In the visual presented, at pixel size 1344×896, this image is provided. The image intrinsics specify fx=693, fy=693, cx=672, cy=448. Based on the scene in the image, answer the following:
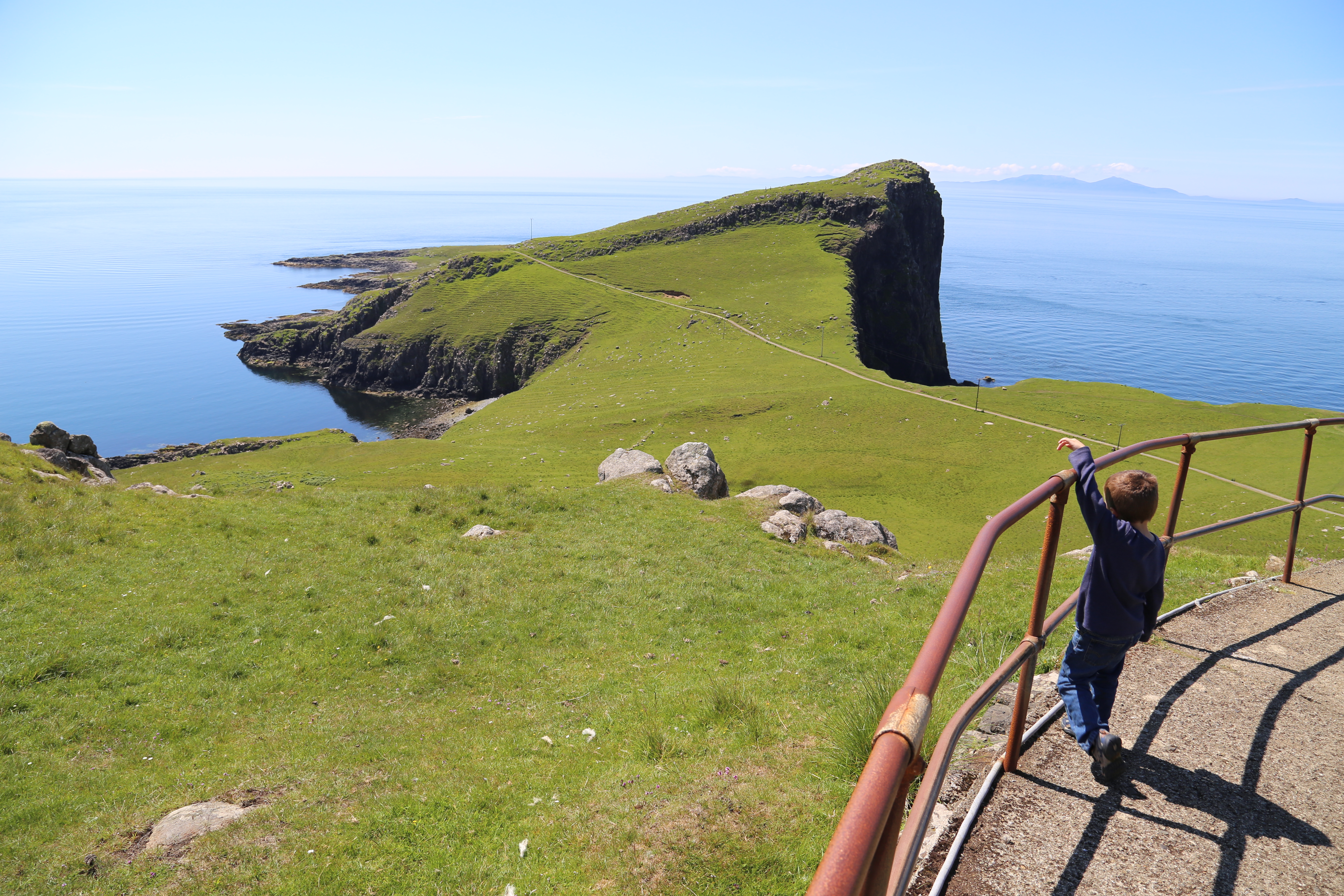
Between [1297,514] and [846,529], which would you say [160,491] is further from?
[1297,514]

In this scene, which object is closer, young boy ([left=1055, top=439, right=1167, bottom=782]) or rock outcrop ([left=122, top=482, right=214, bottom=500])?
young boy ([left=1055, top=439, right=1167, bottom=782])

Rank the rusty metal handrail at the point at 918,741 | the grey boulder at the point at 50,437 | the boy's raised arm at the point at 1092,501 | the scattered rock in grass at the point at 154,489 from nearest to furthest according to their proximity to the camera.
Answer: the rusty metal handrail at the point at 918,741
the boy's raised arm at the point at 1092,501
the scattered rock in grass at the point at 154,489
the grey boulder at the point at 50,437

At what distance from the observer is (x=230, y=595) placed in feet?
57.5

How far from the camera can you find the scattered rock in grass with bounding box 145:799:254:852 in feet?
29.3

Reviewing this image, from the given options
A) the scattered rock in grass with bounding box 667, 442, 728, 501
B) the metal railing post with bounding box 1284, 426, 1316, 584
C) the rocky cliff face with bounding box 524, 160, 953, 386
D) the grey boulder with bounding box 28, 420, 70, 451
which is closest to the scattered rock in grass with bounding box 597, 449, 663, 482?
the scattered rock in grass with bounding box 667, 442, 728, 501

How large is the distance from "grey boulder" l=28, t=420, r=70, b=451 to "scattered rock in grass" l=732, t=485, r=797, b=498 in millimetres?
32114

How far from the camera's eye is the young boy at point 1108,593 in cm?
582

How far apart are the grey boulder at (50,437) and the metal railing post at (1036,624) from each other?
136ft

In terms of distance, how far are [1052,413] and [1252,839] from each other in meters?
71.2

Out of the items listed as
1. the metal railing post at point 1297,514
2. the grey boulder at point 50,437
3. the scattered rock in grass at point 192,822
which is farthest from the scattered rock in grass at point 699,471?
the grey boulder at point 50,437

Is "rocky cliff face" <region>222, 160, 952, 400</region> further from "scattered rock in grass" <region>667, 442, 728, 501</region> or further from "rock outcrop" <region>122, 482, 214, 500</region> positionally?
"rock outcrop" <region>122, 482, 214, 500</region>

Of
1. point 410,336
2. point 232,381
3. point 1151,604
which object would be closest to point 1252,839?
point 1151,604

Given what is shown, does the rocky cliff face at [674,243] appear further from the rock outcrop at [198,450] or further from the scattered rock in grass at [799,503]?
the scattered rock in grass at [799,503]

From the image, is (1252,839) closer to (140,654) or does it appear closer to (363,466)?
(140,654)
